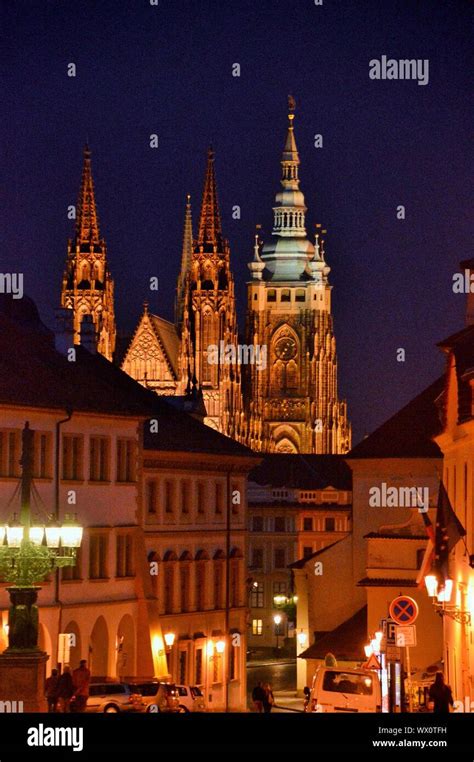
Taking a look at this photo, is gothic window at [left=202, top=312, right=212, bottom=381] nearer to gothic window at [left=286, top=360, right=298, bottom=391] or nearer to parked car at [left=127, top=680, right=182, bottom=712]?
gothic window at [left=286, top=360, right=298, bottom=391]

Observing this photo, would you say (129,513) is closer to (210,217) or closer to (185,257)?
(210,217)

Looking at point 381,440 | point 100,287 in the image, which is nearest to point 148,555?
point 381,440

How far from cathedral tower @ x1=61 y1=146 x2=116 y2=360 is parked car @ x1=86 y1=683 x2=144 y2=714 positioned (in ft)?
321

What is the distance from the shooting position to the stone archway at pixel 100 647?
1970 inches

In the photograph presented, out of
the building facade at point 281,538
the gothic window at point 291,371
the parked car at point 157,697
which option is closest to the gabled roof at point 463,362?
the parked car at point 157,697

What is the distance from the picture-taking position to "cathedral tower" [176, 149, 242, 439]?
144 m

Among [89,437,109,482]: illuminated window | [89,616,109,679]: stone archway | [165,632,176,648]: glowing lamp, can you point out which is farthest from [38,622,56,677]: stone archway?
[165,632,176,648]: glowing lamp

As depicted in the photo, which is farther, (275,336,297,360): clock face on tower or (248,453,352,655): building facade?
(275,336,297,360): clock face on tower

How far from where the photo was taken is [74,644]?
160 feet

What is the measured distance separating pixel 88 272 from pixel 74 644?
90036 mm

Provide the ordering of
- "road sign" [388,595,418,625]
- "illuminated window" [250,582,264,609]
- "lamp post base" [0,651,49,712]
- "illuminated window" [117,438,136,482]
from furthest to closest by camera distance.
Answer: "illuminated window" [250,582,264,609]
"illuminated window" [117,438,136,482]
"lamp post base" [0,651,49,712]
"road sign" [388,595,418,625]

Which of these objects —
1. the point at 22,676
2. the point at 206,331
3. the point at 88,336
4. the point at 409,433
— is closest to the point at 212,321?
the point at 206,331

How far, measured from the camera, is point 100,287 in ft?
451
